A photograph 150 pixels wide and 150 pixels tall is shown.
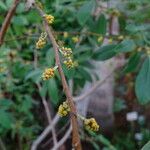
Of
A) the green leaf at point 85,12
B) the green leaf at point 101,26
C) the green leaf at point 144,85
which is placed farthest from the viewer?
the green leaf at point 101,26

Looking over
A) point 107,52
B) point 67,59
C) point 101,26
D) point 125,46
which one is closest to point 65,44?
point 101,26

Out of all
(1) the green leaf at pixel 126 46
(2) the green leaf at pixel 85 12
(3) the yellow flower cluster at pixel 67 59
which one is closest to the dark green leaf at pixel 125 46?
(1) the green leaf at pixel 126 46

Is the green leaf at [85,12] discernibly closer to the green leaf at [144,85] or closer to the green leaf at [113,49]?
the green leaf at [113,49]

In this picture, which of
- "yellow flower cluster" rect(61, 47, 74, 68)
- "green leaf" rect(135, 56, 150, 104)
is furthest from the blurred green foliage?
"yellow flower cluster" rect(61, 47, 74, 68)

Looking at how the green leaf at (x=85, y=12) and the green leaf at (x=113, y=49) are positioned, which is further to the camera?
the green leaf at (x=85, y=12)

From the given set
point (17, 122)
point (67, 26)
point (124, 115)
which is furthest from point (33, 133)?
point (124, 115)

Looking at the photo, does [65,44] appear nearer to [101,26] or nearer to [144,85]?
[101,26]

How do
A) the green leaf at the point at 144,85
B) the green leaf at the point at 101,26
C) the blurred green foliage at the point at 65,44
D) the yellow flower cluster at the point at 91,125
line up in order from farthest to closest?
1. the green leaf at the point at 101,26
2. the blurred green foliage at the point at 65,44
3. the green leaf at the point at 144,85
4. the yellow flower cluster at the point at 91,125

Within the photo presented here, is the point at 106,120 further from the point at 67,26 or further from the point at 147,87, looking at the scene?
the point at 147,87

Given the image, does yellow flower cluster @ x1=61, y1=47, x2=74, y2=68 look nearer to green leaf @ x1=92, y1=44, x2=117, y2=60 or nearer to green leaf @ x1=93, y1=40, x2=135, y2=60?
green leaf @ x1=93, y1=40, x2=135, y2=60

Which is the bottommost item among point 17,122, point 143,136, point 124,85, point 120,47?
point 143,136
